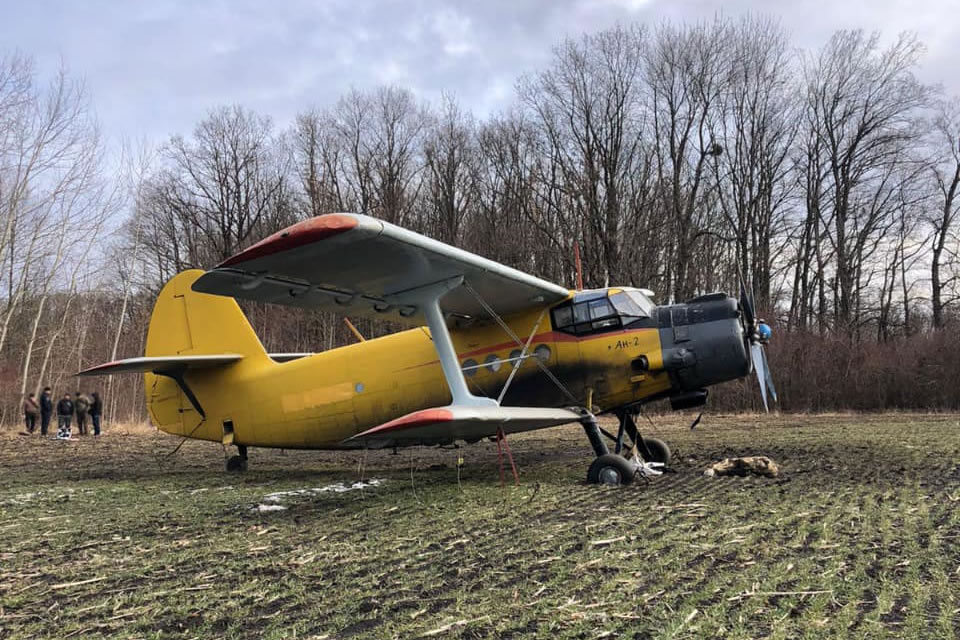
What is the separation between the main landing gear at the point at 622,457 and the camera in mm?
7719

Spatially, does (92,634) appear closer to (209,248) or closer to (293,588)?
(293,588)

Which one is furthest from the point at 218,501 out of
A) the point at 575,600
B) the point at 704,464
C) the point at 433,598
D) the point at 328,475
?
the point at 704,464

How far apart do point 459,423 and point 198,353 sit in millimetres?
6623

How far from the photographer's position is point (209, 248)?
42250 millimetres

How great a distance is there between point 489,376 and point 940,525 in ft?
18.1

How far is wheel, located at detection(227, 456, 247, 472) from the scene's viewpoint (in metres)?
11.0

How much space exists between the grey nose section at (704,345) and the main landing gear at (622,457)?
1127mm

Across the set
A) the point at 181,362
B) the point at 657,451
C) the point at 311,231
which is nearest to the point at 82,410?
the point at 181,362

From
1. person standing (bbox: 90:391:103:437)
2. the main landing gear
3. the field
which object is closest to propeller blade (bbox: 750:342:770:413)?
the field

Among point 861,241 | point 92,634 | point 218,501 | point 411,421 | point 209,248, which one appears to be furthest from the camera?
point 209,248

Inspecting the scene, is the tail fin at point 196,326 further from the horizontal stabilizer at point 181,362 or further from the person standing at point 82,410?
the person standing at point 82,410

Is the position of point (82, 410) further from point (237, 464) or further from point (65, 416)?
point (237, 464)

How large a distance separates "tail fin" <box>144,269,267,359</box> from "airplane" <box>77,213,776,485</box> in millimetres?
26

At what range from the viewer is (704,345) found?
8414 millimetres
